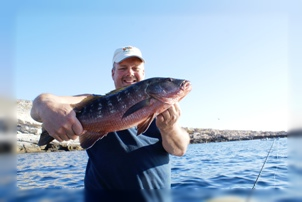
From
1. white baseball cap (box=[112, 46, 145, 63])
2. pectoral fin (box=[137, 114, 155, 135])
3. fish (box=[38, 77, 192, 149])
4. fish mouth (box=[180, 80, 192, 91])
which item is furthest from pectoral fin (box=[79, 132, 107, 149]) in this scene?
white baseball cap (box=[112, 46, 145, 63])

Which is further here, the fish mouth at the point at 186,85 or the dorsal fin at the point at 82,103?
the fish mouth at the point at 186,85

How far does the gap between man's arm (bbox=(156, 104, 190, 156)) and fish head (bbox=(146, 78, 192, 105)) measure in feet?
0.49

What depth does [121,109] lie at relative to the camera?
147 inches

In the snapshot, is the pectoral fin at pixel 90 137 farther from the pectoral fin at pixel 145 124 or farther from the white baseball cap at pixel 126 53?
the white baseball cap at pixel 126 53

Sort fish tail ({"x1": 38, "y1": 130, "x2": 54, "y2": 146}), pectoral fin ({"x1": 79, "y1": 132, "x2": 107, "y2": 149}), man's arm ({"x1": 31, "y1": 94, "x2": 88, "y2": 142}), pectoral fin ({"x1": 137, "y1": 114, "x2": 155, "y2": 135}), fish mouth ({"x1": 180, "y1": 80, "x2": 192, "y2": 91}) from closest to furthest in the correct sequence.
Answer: man's arm ({"x1": 31, "y1": 94, "x2": 88, "y2": 142}), fish tail ({"x1": 38, "y1": 130, "x2": 54, "y2": 146}), pectoral fin ({"x1": 79, "y1": 132, "x2": 107, "y2": 149}), pectoral fin ({"x1": 137, "y1": 114, "x2": 155, "y2": 135}), fish mouth ({"x1": 180, "y1": 80, "x2": 192, "y2": 91})

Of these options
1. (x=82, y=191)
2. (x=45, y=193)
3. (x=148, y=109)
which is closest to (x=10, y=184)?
(x=45, y=193)

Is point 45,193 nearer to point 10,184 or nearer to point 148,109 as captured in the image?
point 10,184

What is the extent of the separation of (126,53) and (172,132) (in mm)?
1709

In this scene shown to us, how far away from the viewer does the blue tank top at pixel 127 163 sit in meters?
4.12

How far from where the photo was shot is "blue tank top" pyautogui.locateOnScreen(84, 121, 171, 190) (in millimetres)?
4121

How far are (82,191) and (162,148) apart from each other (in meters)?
1.48

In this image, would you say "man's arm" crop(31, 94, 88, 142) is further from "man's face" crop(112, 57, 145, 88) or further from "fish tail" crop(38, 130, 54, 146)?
"man's face" crop(112, 57, 145, 88)

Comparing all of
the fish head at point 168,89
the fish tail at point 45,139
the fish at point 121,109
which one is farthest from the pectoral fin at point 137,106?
the fish tail at point 45,139

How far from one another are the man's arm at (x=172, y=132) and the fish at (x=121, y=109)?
11cm
